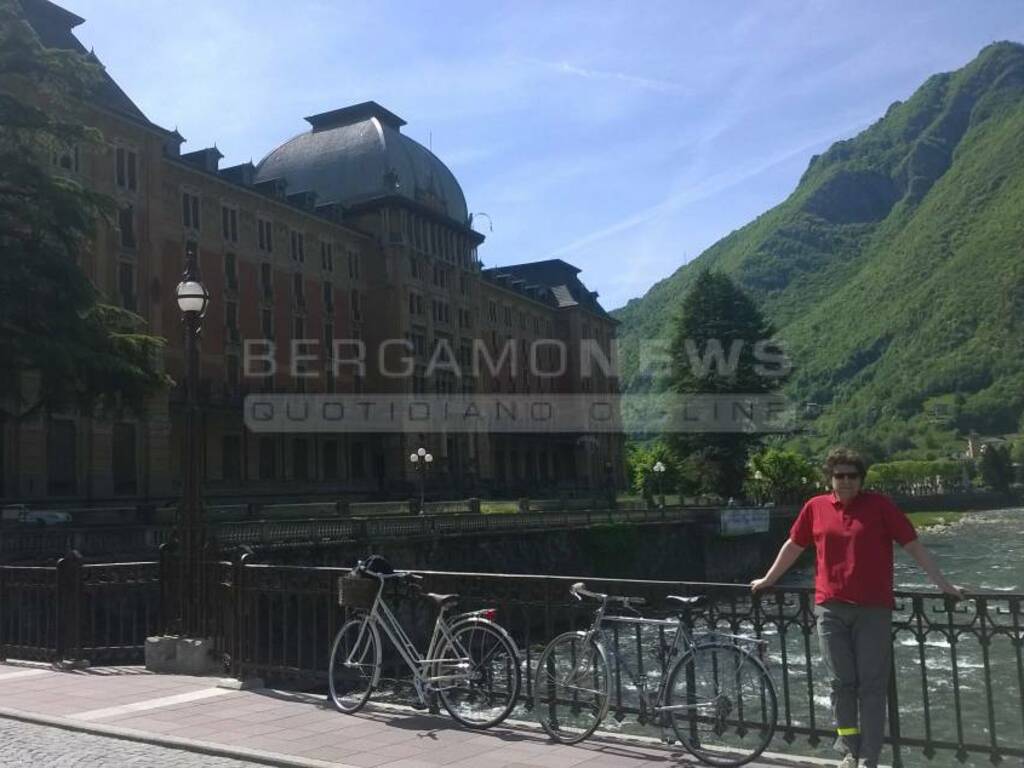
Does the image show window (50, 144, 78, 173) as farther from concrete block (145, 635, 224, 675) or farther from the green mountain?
the green mountain

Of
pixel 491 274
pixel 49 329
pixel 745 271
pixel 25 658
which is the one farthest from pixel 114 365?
pixel 745 271

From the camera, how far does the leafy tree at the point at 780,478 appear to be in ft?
235

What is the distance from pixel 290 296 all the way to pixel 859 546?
49.4 meters

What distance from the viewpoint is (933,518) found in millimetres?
88938

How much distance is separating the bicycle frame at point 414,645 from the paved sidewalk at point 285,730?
1.15 feet

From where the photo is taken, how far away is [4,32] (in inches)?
901

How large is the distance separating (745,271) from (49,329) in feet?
592

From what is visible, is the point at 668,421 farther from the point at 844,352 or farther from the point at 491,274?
the point at 844,352

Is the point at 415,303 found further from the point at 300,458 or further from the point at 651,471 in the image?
the point at 651,471

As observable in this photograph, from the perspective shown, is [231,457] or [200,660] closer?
[200,660]

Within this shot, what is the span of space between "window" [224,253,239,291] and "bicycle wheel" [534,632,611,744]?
43886mm

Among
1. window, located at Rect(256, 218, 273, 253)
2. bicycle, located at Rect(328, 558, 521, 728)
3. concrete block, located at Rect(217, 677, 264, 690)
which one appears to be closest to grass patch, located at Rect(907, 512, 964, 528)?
window, located at Rect(256, 218, 273, 253)

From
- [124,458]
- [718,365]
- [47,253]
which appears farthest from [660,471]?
[47,253]

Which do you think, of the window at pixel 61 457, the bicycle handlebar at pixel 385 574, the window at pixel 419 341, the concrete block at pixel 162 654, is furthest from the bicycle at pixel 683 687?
the window at pixel 419 341
